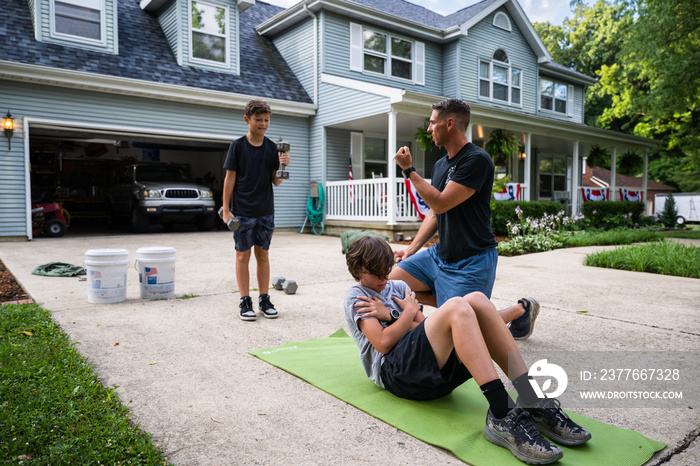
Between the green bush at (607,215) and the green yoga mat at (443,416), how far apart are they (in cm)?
1366

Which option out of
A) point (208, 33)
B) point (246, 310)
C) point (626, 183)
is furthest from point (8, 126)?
point (626, 183)

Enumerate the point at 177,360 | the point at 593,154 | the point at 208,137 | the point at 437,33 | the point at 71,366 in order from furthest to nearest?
1. the point at 593,154
2. the point at 437,33
3. the point at 208,137
4. the point at 177,360
5. the point at 71,366

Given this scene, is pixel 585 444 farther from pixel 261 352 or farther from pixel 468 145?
pixel 261 352

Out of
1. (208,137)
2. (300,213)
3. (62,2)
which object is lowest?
(300,213)

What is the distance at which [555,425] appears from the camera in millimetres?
2014

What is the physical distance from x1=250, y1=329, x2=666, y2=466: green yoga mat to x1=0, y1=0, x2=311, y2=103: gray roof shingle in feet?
33.9

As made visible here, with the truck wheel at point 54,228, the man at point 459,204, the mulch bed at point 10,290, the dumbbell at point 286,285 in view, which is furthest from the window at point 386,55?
the man at point 459,204

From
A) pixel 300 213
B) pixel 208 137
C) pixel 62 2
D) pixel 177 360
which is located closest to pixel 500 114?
pixel 300 213

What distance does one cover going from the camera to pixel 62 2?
11.2 m

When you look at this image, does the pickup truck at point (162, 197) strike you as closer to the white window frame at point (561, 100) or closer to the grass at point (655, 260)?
the grass at point (655, 260)

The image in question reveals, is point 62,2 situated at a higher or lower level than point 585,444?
higher

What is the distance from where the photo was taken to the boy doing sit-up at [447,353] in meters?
1.98

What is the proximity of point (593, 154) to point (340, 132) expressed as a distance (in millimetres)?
9108

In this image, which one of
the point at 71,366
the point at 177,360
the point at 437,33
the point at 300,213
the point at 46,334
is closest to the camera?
the point at 71,366
